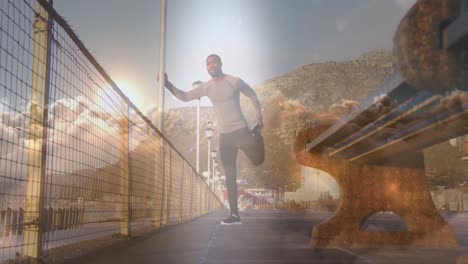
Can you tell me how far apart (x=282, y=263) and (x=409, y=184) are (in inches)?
77.9

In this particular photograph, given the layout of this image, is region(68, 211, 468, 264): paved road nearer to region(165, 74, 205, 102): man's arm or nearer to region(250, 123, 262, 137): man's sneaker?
region(250, 123, 262, 137): man's sneaker

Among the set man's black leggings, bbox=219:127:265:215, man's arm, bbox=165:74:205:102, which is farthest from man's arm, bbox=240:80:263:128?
man's arm, bbox=165:74:205:102

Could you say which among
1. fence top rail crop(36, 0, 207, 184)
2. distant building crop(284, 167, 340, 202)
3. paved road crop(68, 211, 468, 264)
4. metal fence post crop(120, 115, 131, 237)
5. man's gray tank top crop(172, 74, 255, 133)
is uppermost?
distant building crop(284, 167, 340, 202)

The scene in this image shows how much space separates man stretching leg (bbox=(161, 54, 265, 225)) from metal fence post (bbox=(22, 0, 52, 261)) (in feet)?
7.72

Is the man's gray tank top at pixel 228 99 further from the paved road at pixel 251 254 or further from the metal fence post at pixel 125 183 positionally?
the metal fence post at pixel 125 183

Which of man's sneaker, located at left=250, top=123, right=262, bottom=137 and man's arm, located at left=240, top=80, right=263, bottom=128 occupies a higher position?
man's arm, located at left=240, top=80, right=263, bottom=128

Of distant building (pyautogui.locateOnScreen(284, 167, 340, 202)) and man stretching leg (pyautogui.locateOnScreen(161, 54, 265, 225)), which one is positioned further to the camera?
distant building (pyautogui.locateOnScreen(284, 167, 340, 202))

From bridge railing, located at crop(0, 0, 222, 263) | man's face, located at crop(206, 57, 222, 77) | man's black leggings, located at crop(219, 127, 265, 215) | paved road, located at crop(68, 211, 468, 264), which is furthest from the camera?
man's face, located at crop(206, 57, 222, 77)

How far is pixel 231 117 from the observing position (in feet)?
19.6

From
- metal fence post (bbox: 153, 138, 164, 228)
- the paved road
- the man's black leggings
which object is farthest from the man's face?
metal fence post (bbox: 153, 138, 164, 228)

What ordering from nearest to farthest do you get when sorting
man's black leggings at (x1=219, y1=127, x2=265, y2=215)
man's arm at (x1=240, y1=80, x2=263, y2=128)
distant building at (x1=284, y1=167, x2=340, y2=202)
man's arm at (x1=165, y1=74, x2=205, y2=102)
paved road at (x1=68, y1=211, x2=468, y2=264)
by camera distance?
paved road at (x1=68, y1=211, x2=468, y2=264), man's arm at (x1=240, y1=80, x2=263, y2=128), man's black leggings at (x1=219, y1=127, x2=265, y2=215), man's arm at (x1=165, y1=74, x2=205, y2=102), distant building at (x1=284, y1=167, x2=340, y2=202)

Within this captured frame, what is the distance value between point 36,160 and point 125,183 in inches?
128

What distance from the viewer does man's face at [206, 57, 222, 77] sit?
611 centimetres

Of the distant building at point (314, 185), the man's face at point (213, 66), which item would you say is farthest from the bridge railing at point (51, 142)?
the distant building at point (314, 185)
